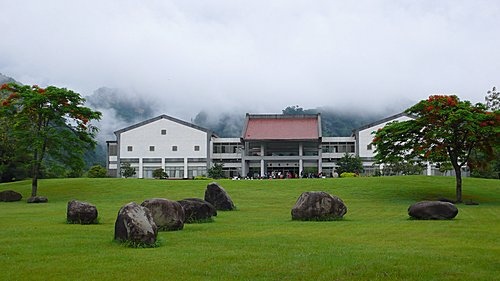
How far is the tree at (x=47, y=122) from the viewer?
4244 centimetres

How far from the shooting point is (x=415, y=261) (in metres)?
12.0

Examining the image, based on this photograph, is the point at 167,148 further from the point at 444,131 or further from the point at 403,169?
the point at 444,131

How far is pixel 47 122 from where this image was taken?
44688mm

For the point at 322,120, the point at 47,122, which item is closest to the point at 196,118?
the point at 322,120

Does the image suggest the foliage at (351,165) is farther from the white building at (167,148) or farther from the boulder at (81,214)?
the boulder at (81,214)

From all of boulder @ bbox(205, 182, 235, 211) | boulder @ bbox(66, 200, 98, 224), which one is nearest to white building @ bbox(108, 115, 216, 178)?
boulder @ bbox(205, 182, 235, 211)

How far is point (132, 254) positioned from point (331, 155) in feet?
264

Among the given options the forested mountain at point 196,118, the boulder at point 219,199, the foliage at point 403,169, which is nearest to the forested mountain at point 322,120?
the forested mountain at point 196,118

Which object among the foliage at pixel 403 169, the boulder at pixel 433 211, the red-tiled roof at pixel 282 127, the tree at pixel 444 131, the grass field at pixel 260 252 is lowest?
the grass field at pixel 260 252

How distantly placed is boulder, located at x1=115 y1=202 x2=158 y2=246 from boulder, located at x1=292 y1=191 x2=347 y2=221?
9.69 m

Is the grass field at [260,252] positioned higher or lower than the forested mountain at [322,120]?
lower

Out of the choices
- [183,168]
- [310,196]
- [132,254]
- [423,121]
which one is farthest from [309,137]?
[132,254]

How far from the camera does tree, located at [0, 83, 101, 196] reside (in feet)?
139

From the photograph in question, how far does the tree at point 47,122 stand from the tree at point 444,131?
24506mm
